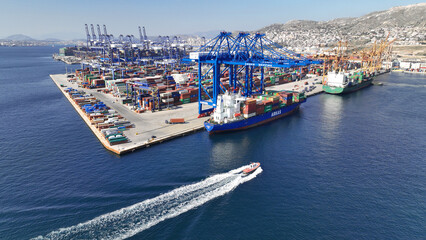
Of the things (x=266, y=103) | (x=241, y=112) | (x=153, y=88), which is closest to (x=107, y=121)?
(x=153, y=88)

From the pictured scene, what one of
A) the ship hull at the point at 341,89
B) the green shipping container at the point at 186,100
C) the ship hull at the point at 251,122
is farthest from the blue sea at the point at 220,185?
the ship hull at the point at 341,89

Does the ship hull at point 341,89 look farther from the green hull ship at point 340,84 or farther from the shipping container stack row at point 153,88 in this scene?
the shipping container stack row at point 153,88

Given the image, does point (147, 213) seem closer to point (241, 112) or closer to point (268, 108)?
point (241, 112)

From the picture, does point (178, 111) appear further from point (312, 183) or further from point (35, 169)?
point (312, 183)

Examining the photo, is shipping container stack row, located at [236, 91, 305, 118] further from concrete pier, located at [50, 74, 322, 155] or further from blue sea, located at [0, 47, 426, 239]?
concrete pier, located at [50, 74, 322, 155]

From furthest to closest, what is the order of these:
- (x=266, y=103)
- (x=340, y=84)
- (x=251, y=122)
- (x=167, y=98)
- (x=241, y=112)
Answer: (x=340, y=84) < (x=167, y=98) < (x=266, y=103) < (x=241, y=112) < (x=251, y=122)

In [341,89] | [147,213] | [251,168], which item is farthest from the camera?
[341,89]

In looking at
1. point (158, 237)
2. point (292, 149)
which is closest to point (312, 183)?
point (292, 149)
